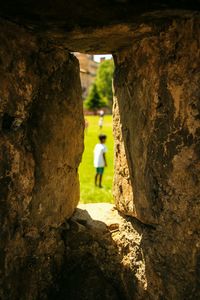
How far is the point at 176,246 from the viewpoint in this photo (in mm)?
3590

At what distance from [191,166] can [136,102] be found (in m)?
0.81

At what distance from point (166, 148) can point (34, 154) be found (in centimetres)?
118

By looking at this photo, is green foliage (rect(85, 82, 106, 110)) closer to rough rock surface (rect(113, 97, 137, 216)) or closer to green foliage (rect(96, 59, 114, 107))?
green foliage (rect(96, 59, 114, 107))

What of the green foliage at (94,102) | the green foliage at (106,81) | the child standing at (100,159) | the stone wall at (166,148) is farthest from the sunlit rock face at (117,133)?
the green foliage at (106,81)

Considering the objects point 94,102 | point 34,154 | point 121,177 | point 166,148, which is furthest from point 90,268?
point 94,102

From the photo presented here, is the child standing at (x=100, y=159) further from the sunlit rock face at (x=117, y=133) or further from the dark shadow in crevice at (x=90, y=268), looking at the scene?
the sunlit rock face at (x=117, y=133)

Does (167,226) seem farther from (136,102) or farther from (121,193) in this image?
(136,102)

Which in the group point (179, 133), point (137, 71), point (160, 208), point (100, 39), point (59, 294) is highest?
point (100, 39)

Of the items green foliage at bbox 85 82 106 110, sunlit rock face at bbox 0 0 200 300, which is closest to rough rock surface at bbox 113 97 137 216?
sunlit rock face at bbox 0 0 200 300

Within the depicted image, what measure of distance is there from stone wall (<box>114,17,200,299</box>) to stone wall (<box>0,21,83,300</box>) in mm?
604

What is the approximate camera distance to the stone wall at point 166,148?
10.9ft

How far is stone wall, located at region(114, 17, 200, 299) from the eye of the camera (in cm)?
331

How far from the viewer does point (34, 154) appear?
384cm

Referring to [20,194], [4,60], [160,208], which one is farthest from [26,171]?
[160,208]
